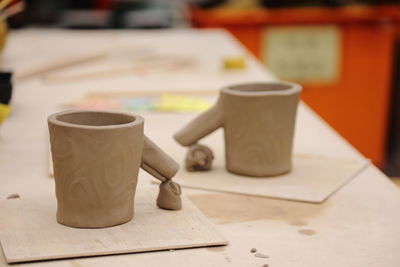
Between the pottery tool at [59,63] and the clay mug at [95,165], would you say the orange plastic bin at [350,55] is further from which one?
the clay mug at [95,165]

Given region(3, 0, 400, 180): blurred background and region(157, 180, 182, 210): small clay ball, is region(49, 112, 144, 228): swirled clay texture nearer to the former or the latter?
region(157, 180, 182, 210): small clay ball

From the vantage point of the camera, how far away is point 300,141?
1405 millimetres

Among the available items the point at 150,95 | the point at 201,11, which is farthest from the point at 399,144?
the point at 150,95

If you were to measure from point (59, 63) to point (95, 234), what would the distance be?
1324mm

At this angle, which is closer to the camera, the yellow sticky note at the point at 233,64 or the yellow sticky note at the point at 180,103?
the yellow sticky note at the point at 180,103

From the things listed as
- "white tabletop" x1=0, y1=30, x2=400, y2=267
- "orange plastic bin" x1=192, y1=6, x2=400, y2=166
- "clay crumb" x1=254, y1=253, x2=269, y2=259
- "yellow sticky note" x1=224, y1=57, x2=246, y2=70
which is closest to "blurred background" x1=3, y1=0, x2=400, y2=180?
"orange plastic bin" x1=192, y1=6, x2=400, y2=166

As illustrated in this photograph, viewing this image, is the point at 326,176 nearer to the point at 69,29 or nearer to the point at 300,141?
the point at 300,141

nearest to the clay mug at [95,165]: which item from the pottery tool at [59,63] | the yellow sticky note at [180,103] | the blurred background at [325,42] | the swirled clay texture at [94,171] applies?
the swirled clay texture at [94,171]

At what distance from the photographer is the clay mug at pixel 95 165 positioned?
35.6 inches

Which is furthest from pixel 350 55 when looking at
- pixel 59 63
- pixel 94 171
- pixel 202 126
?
pixel 94 171

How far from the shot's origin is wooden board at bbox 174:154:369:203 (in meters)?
1.10

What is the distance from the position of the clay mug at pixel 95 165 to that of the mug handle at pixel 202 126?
0.22 m

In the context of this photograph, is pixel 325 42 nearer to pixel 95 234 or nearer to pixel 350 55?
pixel 350 55

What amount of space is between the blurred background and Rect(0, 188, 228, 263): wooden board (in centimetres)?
233
